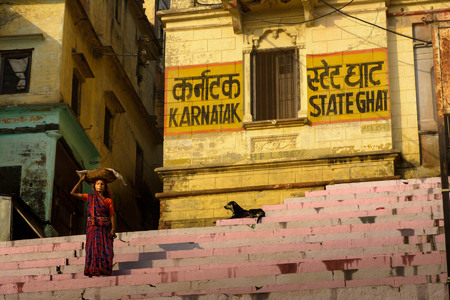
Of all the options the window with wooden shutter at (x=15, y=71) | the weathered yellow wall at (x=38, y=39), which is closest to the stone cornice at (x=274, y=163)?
the weathered yellow wall at (x=38, y=39)

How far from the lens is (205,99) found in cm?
2208

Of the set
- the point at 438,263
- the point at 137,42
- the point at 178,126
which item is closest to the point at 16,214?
the point at 178,126

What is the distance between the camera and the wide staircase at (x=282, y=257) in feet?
39.6

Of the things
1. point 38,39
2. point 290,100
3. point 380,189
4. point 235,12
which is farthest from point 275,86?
point 38,39

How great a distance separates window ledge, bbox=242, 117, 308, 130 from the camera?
2139cm

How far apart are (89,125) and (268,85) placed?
589 centimetres

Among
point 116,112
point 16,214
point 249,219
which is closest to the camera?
point 249,219

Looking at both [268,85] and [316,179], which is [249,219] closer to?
[316,179]

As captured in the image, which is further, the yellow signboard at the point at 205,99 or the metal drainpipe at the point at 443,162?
the yellow signboard at the point at 205,99

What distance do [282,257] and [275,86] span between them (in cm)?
876

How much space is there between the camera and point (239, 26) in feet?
73.2

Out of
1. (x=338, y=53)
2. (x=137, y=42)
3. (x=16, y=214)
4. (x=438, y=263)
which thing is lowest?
(x=438, y=263)

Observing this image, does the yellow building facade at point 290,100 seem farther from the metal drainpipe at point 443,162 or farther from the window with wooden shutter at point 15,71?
the metal drainpipe at point 443,162

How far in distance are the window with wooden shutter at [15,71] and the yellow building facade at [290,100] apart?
3.65 m
